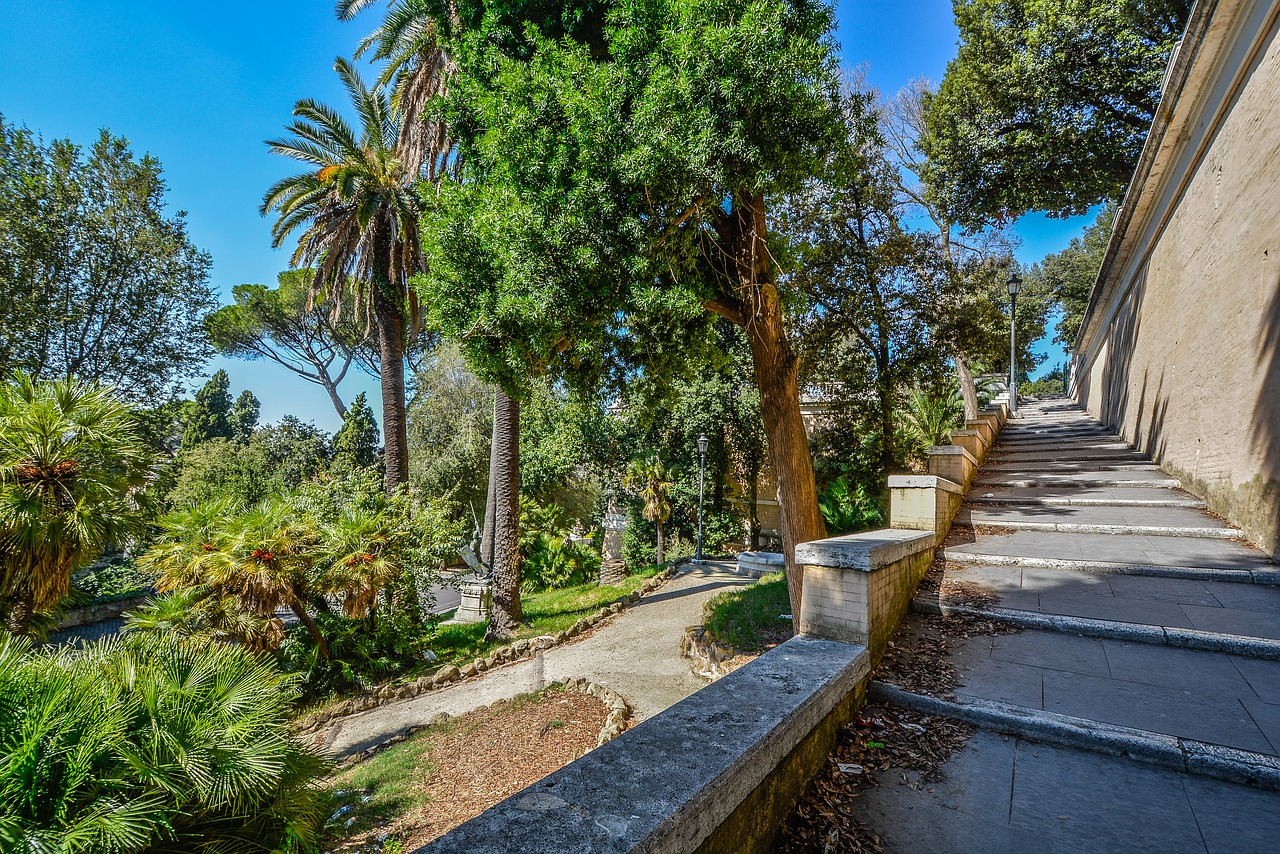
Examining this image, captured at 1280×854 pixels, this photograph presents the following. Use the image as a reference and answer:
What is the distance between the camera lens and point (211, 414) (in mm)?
30016

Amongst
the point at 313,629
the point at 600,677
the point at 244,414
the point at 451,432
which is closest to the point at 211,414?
the point at 244,414

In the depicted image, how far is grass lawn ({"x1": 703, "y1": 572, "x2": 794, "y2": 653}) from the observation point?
7250 mm

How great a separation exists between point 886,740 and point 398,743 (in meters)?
6.62

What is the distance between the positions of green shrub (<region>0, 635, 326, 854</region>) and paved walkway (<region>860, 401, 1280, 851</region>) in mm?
3237

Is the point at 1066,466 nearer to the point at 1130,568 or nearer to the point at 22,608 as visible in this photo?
the point at 1130,568

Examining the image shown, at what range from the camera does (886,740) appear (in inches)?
102

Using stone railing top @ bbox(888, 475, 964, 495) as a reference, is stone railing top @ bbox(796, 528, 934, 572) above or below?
below

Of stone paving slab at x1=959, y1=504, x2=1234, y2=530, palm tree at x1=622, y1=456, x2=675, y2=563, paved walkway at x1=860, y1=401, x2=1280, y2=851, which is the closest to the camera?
paved walkway at x1=860, y1=401, x2=1280, y2=851

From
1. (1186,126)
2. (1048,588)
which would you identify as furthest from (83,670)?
(1186,126)

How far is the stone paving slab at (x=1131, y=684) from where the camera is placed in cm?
241

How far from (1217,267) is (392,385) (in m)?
14.2

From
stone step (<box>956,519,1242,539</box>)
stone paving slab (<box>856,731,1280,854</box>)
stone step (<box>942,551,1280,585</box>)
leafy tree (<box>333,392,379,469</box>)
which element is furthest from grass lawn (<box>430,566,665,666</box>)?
leafy tree (<box>333,392,379,469</box>)

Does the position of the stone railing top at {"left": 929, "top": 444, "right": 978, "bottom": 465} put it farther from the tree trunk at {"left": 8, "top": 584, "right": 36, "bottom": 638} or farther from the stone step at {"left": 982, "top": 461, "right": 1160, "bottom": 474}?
the tree trunk at {"left": 8, "top": 584, "right": 36, "bottom": 638}

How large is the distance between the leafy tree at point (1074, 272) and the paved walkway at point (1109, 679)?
29361mm
